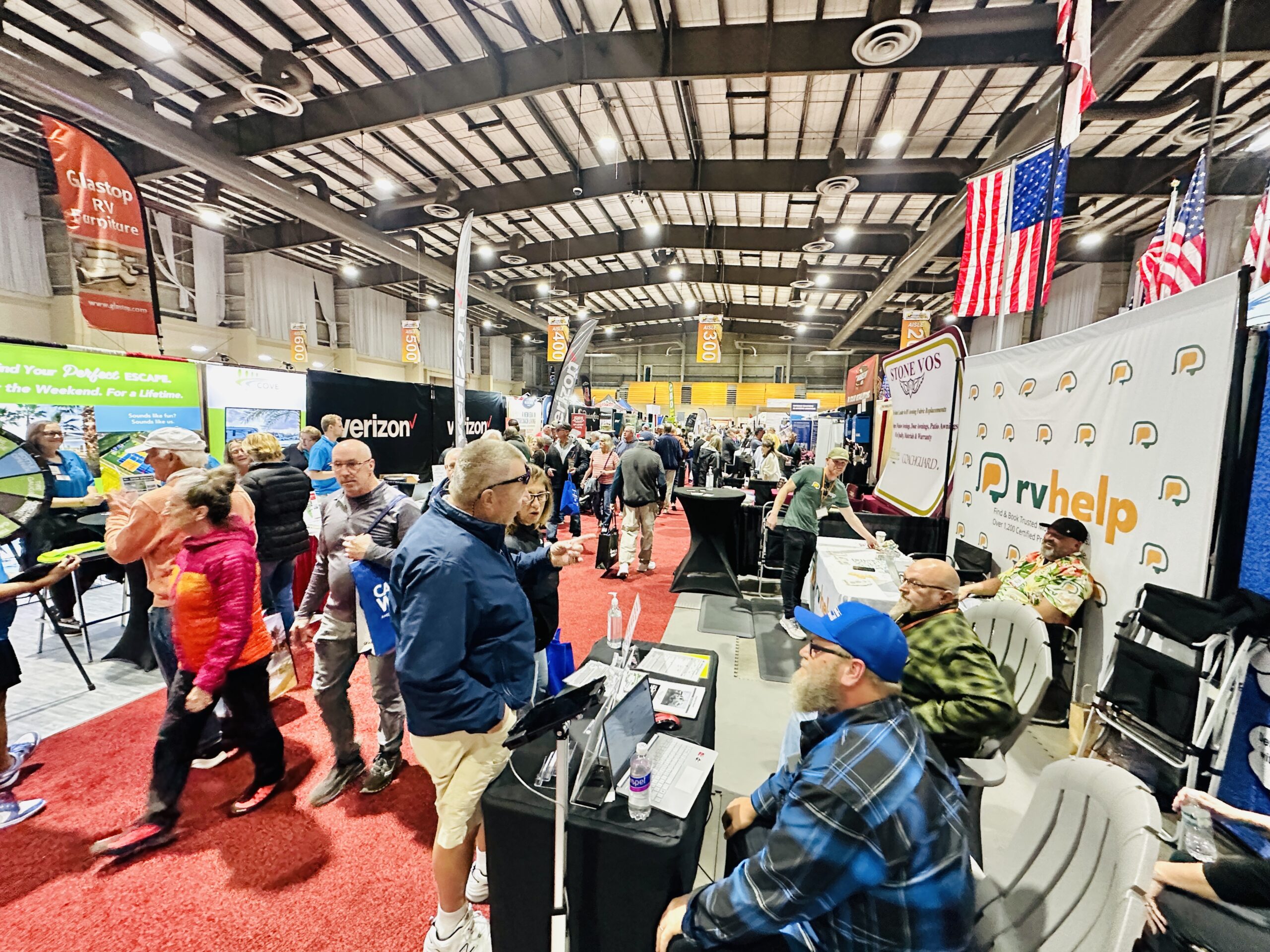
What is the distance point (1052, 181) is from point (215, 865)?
6153 mm

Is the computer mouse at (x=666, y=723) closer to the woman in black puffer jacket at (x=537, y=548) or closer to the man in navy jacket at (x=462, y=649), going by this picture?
the man in navy jacket at (x=462, y=649)

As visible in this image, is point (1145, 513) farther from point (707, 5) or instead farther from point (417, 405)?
point (417, 405)

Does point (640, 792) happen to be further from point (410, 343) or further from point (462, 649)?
point (410, 343)

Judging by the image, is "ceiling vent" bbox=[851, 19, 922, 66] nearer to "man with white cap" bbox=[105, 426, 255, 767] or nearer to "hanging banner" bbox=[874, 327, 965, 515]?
"hanging banner" bbox=[874, 327, 965, 515]

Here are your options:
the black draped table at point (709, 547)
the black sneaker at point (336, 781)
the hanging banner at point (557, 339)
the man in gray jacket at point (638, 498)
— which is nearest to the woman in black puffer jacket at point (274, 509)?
the black sneaker at point (336, 781)

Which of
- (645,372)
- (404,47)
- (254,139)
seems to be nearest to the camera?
(404,47)

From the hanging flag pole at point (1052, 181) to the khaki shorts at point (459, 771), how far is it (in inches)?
166

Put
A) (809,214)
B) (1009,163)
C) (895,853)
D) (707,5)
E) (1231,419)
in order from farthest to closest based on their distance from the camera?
(809,214) → (707,5) → (1009,163) → (1231,419) → (895,853)

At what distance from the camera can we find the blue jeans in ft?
11.5

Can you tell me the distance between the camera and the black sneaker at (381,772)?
2391 millimetres

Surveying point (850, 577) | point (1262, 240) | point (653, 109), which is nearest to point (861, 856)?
point (850, 577)

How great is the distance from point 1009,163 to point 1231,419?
3.41 metres

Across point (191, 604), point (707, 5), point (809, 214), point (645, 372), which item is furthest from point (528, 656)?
point (645, 372)

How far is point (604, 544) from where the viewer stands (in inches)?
229
